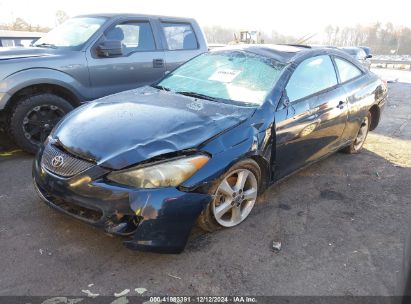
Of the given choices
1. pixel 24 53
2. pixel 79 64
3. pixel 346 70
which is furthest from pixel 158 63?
pixel 346 70

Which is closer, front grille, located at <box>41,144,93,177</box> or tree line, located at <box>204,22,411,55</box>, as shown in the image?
front grille, located at <box>41,144,93,177</box>

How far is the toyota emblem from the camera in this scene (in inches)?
108

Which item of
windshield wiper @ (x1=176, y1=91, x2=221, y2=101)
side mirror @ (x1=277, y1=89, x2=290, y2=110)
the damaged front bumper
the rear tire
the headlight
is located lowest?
the rear tire

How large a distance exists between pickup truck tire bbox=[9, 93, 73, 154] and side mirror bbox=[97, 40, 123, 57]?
2.62 ft

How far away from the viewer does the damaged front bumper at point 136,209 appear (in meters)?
2.46

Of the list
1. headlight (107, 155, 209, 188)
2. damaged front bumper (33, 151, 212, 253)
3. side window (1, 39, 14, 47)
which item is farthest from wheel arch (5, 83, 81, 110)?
side window (1, 39, 14, 47)

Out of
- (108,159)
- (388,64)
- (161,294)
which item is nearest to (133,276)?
(161,294)

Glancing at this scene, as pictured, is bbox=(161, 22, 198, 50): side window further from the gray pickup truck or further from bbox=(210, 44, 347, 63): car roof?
bbox=(210, 44, 347, 63): car roof

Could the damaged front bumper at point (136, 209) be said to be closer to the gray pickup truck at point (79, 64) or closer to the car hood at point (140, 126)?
the car hood at point (140, 126)

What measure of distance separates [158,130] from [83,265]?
1.10 meters

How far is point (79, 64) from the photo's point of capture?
4.75m

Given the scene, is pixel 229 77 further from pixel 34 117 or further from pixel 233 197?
pixel 34 117

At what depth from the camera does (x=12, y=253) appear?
273 centimetres

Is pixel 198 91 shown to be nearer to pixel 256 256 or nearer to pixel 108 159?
pixel 108 159
